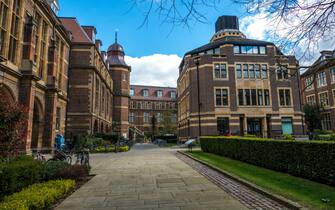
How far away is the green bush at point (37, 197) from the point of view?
4625mm

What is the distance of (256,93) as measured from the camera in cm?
3406

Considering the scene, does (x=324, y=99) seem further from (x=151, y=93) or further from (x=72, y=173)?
(x=72, y=173)

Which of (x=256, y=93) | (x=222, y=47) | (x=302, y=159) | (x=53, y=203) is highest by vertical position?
(x=222, y=47)

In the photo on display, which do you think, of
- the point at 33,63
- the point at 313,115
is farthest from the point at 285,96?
the point at 33,63

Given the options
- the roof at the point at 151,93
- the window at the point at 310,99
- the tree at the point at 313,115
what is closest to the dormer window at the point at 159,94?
the roof at the point at 151,93

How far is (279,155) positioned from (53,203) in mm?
8194

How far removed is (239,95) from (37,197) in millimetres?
31824

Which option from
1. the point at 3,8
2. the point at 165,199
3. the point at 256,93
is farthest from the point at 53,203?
the point at 256,93

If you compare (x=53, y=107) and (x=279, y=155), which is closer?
(x=279, y=155)

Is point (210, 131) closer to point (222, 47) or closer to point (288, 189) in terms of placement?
point (222, 47)

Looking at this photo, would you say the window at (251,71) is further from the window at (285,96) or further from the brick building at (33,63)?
the brick building at (33,63)

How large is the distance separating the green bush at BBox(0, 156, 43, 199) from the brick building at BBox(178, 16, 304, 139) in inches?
1045

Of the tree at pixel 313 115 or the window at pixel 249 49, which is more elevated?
the window at pixel 249 49

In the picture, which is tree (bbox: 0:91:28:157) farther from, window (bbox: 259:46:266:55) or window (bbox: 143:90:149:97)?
window (bbox: 143:90:149:97)
